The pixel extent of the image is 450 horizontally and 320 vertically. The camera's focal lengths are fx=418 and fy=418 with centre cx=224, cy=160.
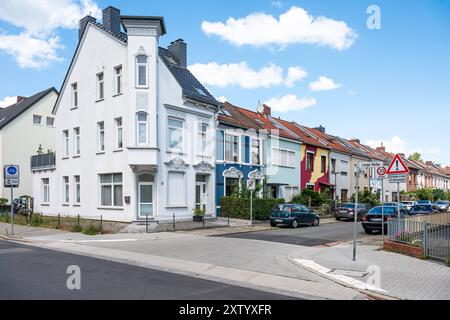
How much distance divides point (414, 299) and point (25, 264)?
30.6ft

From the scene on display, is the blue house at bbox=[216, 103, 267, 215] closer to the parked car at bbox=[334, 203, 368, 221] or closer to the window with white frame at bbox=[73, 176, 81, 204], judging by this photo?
the parked car at bbox=[334, 203, 368, 221]

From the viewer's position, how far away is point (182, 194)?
2383cm


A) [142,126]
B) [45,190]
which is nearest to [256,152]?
[142,126]

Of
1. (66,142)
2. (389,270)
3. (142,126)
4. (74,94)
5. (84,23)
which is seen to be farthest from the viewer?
(66,142)

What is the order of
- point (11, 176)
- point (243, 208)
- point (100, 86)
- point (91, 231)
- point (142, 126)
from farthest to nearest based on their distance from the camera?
point (243, 208) → point (100, 86) → point (142, 126) → point (91, 231) → point (11, 176)

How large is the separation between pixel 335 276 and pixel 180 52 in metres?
21.6

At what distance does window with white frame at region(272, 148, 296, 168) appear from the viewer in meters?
32.0

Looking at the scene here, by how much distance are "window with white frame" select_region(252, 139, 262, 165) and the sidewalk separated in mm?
15926

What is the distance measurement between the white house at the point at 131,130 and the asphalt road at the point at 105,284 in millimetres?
10769

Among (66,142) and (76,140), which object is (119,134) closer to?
(76,140)

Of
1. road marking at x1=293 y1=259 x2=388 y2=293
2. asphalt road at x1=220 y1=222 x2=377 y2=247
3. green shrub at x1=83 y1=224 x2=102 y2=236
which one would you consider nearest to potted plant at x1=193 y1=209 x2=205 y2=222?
asphalt road at x1=220 y1=222 x2=377 y2=247

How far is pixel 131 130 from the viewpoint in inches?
861
